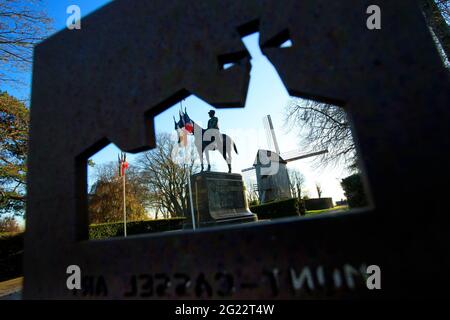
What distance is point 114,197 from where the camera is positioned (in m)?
25.0

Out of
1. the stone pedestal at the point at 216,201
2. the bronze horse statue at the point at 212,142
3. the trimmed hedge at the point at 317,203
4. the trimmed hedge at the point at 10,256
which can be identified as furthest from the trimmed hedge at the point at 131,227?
the trimmed hedge at the point at 317,203

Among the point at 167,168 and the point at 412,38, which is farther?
the point at 167,168

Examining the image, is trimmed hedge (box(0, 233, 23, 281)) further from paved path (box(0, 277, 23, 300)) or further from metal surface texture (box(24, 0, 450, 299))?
metal surface texture (box(24, 0, 450, 299))

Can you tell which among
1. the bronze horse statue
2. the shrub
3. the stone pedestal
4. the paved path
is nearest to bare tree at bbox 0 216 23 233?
the paved path

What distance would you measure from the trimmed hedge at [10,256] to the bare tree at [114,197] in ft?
26.0

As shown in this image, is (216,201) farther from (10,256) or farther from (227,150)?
(10,256)

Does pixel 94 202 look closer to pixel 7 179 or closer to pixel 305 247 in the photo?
pixel 7 179

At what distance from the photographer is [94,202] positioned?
24594 mm

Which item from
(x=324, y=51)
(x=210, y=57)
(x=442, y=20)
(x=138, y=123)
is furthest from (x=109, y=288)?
(x=442, y=20)

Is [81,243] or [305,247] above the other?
[81,243]

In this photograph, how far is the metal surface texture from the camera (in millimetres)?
1260

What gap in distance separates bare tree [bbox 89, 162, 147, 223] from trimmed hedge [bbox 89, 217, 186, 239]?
25.2 ft

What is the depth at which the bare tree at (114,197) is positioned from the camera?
24.4 m

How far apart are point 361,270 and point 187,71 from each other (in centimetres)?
168
